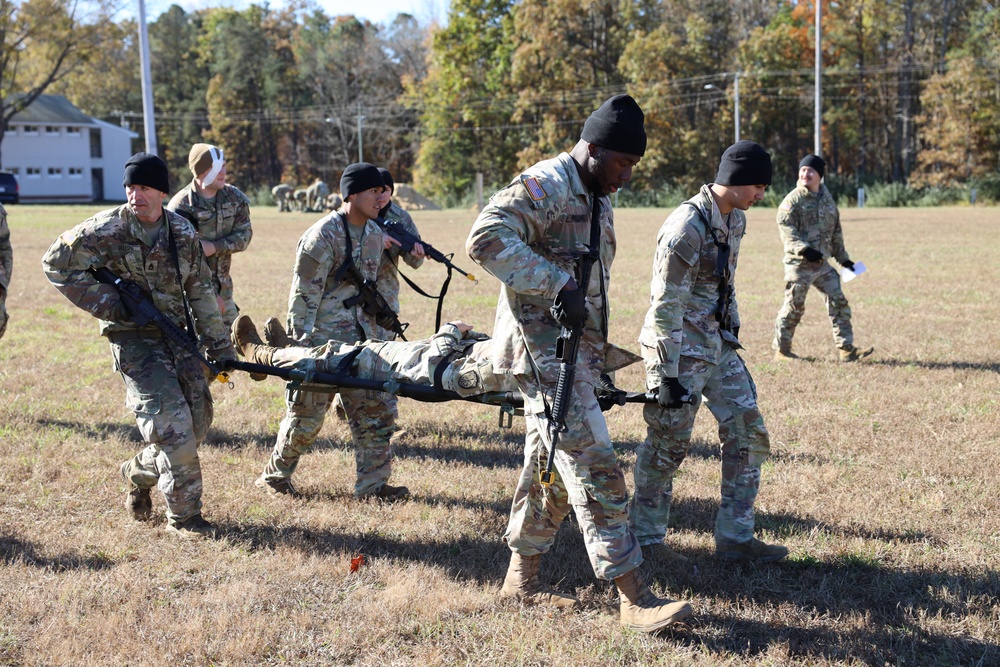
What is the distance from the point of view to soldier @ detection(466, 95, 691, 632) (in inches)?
163

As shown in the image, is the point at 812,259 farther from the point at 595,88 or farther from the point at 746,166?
the point at 595,88

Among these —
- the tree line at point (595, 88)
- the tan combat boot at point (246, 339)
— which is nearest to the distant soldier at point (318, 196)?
the tree line at point (595, 88)

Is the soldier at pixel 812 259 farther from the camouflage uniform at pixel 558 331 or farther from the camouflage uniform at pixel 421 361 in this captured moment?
the camouflage uniform at pixel 558 331

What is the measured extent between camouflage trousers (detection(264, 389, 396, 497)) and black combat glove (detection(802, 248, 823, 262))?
5908 mm

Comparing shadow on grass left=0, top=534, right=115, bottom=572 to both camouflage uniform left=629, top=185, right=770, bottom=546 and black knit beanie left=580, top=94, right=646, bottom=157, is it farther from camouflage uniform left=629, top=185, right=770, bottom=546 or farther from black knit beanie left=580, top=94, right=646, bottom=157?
black knit beanie left=580, top=94, right=646, bottom=157

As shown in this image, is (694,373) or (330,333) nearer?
(694,373)

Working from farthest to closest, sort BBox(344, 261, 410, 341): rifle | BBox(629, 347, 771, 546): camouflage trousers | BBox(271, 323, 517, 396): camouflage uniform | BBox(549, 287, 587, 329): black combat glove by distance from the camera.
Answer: BBox(344, 261, 410, 341): rifle → BBox(629, 347, 771, 546): camouflage trousers → BBox(271, 323, 517, 396): camouflage uniform → BBox(549, 287, 587, 329): black combat glove

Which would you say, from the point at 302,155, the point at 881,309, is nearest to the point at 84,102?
the point at 302,155

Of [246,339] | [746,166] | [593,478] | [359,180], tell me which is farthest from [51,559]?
[746,166]

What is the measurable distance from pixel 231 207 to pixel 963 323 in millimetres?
9663

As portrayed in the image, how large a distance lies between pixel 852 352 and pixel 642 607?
23.3 feet

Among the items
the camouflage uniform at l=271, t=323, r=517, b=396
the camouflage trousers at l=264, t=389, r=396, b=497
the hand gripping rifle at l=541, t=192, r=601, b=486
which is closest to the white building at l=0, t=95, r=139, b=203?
the camouflage trousers at l=264, t=389, r=396, b=497

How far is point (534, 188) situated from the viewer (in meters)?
4.18

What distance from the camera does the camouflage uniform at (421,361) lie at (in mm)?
4731
